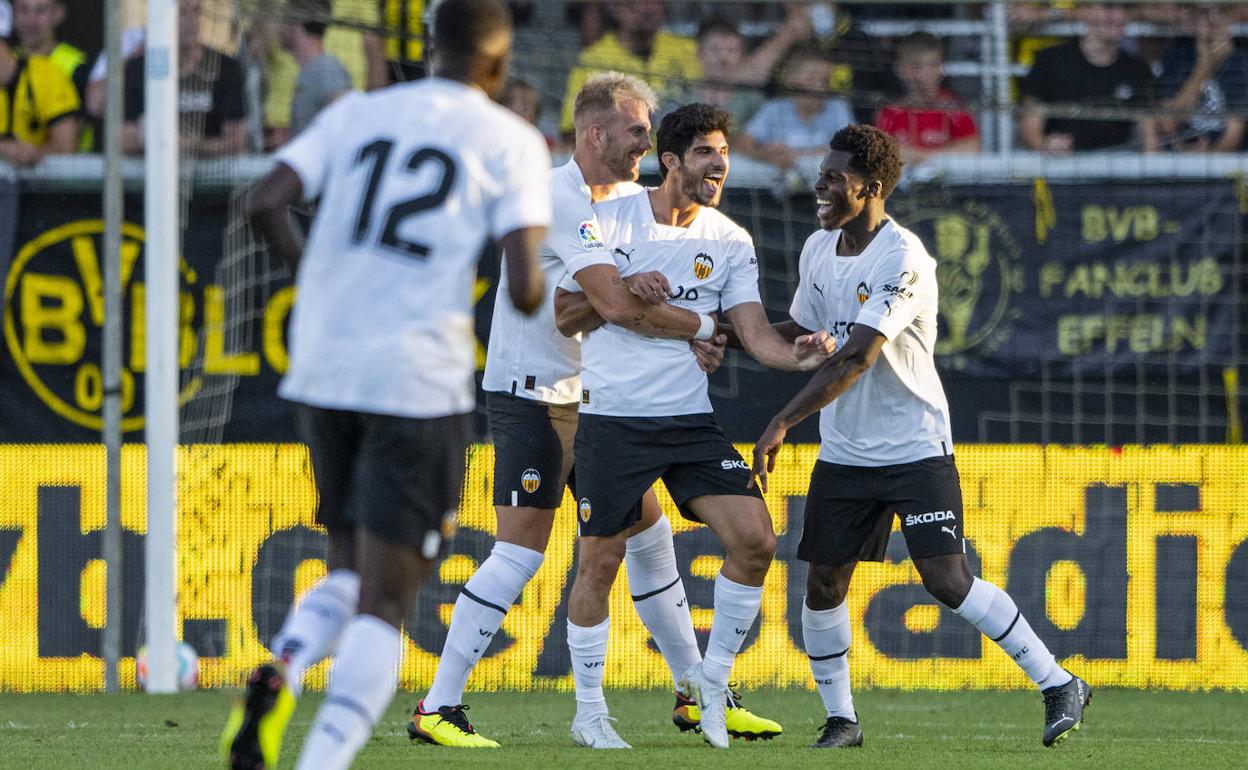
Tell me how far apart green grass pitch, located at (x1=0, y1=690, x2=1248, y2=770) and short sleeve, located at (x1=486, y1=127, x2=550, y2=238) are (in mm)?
1876

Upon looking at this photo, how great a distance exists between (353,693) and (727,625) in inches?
97.2

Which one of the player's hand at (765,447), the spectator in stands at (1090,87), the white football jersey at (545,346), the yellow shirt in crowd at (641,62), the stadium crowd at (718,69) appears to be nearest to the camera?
the player's hand at (765,447)

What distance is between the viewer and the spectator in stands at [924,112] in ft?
34.2

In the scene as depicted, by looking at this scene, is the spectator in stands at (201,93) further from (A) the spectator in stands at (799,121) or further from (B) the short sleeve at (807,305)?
(B) the short sleeve at (807,305)

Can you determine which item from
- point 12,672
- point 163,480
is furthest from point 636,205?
point 12,672

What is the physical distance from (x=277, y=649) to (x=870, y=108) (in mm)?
7596

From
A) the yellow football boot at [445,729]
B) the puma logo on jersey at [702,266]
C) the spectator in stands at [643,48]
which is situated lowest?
the yellow football boot at [445,729]

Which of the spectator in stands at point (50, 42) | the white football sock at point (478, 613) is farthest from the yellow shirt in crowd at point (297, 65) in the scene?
the white football sock at point (478, 613)

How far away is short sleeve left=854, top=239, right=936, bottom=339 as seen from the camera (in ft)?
19.2

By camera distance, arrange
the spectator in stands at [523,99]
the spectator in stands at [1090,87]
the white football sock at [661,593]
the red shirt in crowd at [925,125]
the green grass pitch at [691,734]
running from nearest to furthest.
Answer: the green grass pitch at [691,734], the white football sock at [661,593], the spectator in stands at [523,99], the red shirt in crowd at [925,125], the spectator in stands at [1090,87]

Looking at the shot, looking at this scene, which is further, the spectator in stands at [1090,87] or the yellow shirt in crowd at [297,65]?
the spectator in stands at [1090,87]

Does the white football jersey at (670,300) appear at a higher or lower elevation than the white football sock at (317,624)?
higher

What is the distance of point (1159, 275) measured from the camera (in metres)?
9.80

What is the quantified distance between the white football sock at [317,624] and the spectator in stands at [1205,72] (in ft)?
27.0
